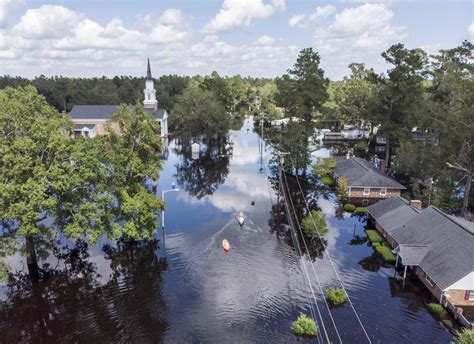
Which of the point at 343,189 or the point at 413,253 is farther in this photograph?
the point at 343,189

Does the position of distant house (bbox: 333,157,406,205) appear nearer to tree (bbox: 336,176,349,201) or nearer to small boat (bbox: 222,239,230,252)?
tree (bbox: 336,176,349,201)

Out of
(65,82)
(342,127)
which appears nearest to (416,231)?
(342,127)

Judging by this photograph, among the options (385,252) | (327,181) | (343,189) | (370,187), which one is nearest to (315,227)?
(385,252)

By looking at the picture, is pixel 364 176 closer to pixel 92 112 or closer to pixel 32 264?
pixel 32 264

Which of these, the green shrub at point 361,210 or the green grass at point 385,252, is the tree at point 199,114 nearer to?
the green shrub at point 361,210

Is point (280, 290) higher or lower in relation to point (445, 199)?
lower

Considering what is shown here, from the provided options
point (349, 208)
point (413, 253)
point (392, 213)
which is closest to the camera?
point (413, 253)

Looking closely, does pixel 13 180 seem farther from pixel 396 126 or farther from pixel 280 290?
pixel 396 126
